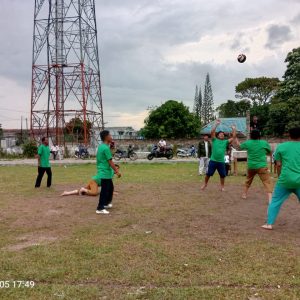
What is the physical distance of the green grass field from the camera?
4.58m

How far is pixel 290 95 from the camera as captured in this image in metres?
38.6

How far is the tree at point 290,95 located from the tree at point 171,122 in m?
17.0

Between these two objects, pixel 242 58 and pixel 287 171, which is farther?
pixel 242 58

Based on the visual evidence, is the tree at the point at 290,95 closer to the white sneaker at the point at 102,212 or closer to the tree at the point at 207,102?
the white sneaker at the point at 102,212

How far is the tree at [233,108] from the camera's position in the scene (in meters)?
74.6

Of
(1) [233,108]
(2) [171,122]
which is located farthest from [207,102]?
(2) [171,122]

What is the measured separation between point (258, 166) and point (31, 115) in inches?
1495

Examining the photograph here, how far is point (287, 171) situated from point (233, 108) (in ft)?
237

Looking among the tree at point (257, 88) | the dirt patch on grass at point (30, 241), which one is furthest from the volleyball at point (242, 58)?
the tree at point (257, 88)

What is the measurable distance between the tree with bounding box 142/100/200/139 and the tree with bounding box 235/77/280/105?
16.3m

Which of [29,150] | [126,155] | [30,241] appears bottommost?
[30,241]

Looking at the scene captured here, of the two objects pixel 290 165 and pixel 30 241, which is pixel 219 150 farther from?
pixel 30 241

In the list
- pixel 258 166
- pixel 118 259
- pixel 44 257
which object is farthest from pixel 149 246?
pixel 258 166

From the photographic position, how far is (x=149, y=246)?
20.5ft
